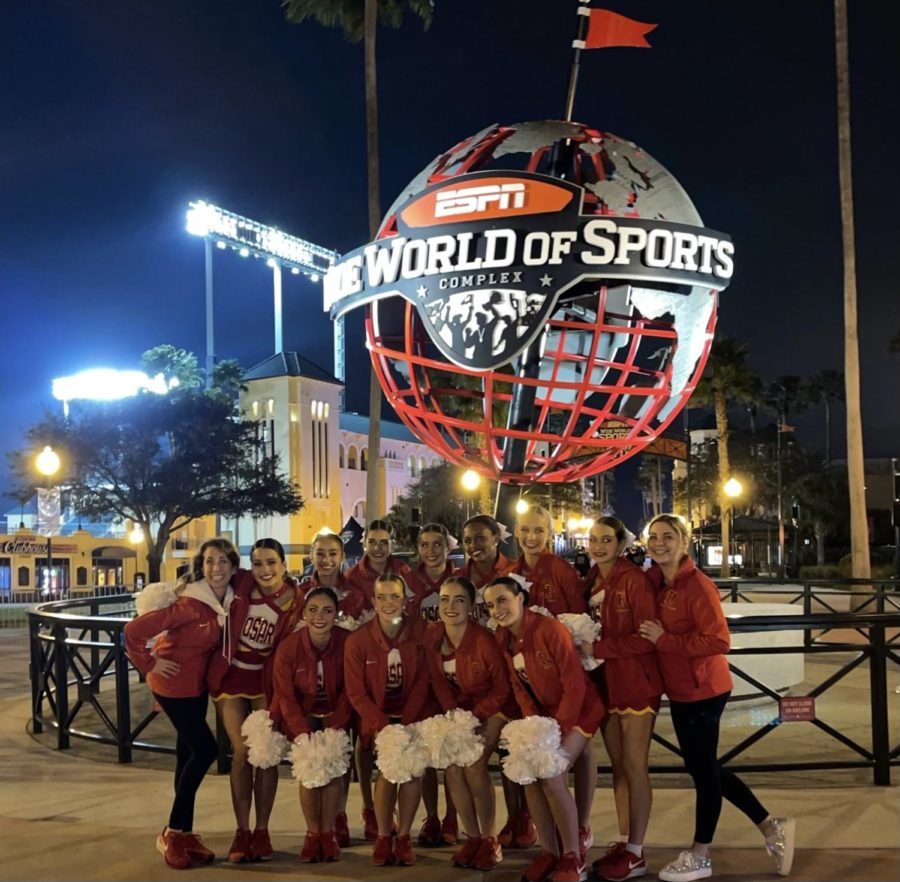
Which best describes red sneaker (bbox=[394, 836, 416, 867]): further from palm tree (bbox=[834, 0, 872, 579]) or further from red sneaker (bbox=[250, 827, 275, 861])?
palm tree (bbox=[834, 0, 872, 579])

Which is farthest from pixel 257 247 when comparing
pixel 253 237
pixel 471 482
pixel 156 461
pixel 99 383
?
pixel 471 482

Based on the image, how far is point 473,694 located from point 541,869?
86 centimetres

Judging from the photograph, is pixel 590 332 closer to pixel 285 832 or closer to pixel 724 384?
pixel 285 832

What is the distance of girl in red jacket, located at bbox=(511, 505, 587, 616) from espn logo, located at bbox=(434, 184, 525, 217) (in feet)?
10.9

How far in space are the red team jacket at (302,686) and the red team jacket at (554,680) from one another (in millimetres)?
978

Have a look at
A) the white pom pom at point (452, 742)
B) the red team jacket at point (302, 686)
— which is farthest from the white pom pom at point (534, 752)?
the red team jacket at point (302, 686)

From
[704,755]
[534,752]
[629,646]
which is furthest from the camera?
[629,646]

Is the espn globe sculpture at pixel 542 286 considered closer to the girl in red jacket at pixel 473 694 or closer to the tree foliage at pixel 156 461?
the girl in red jacket at pixel 473 694

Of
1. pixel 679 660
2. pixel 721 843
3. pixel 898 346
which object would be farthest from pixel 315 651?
pixel 898 346

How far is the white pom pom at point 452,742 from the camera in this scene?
4734 millimetres

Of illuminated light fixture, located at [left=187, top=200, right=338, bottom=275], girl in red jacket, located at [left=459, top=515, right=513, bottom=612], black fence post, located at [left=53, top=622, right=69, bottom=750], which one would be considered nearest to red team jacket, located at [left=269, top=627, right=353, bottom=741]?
girl in red jacket, located at [left=459, top=515, right=513, bottom=612]

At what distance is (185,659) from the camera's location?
5156 mm

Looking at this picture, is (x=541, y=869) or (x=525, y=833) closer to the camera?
(x=541, y=869)

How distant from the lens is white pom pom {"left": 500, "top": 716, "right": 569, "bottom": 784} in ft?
14.6
